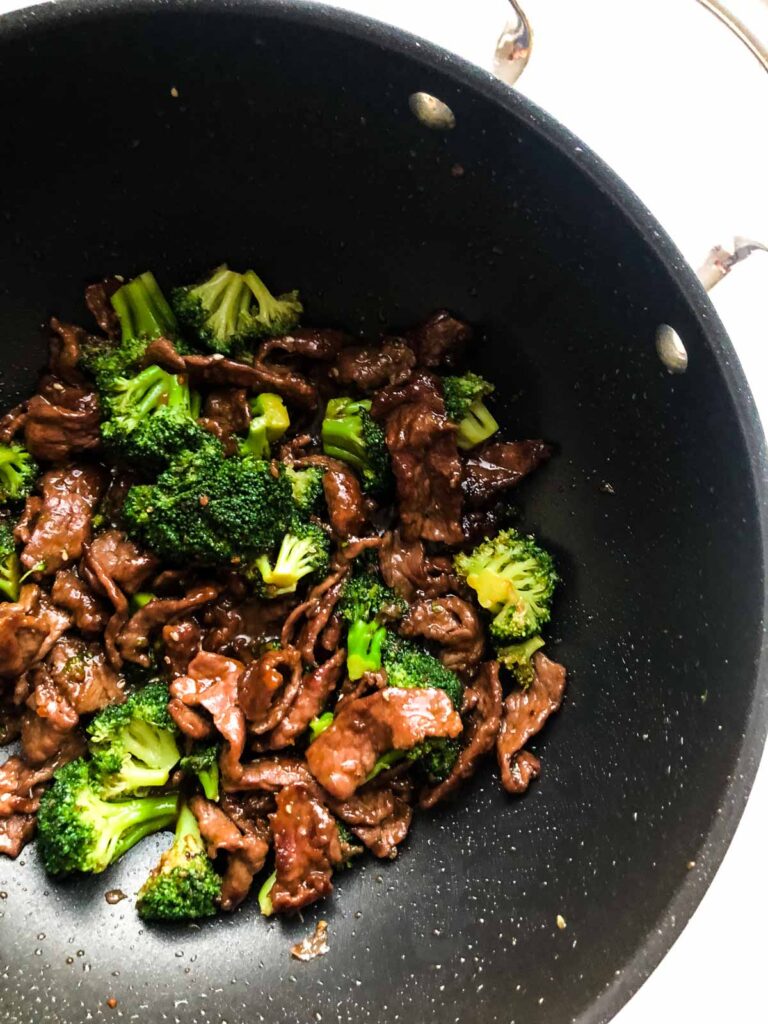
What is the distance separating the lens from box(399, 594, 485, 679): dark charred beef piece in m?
2.79

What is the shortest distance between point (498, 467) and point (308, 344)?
0.78 m

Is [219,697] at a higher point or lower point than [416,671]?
lower

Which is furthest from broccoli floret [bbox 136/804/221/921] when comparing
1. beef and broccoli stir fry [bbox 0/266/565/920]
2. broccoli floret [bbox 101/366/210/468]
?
broccoli floret [bbox 101/366/210/468]

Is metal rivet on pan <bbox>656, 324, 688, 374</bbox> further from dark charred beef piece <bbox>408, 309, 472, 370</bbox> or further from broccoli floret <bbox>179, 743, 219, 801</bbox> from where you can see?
broccoli floret <bbox>179, 743, 219, 801</bbox>

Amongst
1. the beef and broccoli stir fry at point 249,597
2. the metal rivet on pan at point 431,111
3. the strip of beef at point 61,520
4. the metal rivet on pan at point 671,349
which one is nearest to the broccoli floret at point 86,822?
the beef and broccoli stir fry at point 249,597

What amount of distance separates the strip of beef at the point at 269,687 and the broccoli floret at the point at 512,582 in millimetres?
656

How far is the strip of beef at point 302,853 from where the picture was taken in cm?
255

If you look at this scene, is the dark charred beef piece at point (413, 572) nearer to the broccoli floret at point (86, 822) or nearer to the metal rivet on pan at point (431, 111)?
the broccoli floret at point (86, 822)

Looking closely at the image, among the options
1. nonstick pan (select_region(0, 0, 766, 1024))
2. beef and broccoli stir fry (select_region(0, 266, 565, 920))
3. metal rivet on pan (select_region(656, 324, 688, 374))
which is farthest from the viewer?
beef and broccoli stir fry (select_region(0, 266, 565, 920))

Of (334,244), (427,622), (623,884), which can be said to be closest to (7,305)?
(334,244)

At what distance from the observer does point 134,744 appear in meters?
2.66

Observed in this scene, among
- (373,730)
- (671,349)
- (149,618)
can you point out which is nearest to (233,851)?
(373,730)

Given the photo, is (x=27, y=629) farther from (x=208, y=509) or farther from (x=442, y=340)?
(x=442, y=340)

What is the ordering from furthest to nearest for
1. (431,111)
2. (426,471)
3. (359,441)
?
(359,441) → (426,471) → (431,111)
